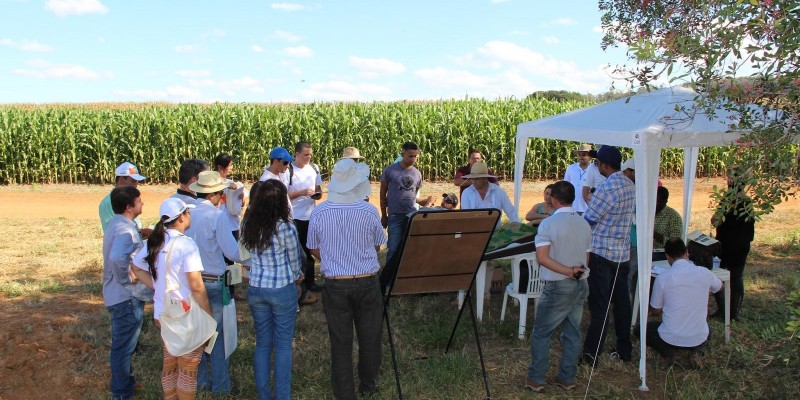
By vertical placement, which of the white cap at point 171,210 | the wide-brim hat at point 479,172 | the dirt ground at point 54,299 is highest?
the wide-brim hat at point 479,172

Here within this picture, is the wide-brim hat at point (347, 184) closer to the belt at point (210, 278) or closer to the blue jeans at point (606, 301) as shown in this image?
the belt at point (210, 278)

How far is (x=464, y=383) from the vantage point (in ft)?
19.5

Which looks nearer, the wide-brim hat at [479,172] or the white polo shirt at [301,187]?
the wide-brim hat at [479,172]

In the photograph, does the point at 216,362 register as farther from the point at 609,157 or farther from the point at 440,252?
the point at 609,157

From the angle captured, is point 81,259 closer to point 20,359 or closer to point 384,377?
point 20,359

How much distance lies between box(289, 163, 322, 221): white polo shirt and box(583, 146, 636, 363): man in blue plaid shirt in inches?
132

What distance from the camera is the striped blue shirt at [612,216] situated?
6.12 metres

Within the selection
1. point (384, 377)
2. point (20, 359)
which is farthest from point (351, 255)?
point (20, 359)

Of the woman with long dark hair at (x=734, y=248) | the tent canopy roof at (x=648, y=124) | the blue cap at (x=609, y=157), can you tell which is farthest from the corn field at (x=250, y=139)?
the blue cap at (x=609, y=157)

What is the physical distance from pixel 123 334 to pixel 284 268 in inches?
57.7

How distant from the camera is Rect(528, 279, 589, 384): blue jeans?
5.57 meters

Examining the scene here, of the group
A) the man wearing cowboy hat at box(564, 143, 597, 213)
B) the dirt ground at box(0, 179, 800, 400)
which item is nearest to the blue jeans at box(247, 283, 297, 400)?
the dirt ground at box(0, 179, 800, 400)

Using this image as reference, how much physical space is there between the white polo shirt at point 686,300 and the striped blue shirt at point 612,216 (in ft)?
1.50

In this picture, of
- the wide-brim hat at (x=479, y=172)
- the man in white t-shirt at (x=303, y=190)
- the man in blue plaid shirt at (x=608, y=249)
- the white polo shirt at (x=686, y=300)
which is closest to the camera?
the white polo shirt at (x=686, y=300)
